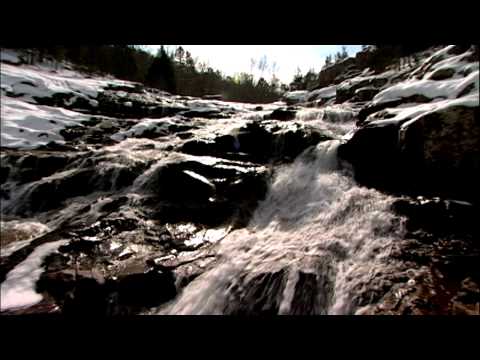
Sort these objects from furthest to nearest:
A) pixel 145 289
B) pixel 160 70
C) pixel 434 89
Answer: pixel 160 70 → pixel 434 89 → pixel 145 289

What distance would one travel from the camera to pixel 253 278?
365 cm

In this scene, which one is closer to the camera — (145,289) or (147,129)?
(145,289)

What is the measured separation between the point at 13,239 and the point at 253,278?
4.28m

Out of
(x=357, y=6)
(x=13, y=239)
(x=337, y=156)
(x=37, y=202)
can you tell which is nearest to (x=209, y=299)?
→ (x=357, y=6)

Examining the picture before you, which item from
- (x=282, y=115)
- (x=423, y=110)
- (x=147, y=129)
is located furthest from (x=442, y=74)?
(x=147, y=129)

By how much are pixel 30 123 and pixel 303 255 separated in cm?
1186

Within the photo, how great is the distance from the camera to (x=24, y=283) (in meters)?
3.79

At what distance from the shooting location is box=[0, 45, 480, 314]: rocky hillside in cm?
343


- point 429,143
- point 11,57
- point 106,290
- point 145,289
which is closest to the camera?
point 106,290

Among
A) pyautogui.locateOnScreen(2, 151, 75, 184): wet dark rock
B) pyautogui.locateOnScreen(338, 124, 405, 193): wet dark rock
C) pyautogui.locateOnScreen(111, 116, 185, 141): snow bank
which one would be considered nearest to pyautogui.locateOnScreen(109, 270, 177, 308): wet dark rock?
pyautogui.locateOnScreen(338, 124, 405, 193): wet dark rock

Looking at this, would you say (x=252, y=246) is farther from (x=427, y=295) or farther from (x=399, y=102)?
(x=399, y=102)

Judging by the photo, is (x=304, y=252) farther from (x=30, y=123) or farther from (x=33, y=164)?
(x=30, y=123)

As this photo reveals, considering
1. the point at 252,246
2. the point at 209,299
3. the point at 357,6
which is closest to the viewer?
the point at 357,6

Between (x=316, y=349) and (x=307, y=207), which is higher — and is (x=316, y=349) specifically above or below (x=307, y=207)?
below
